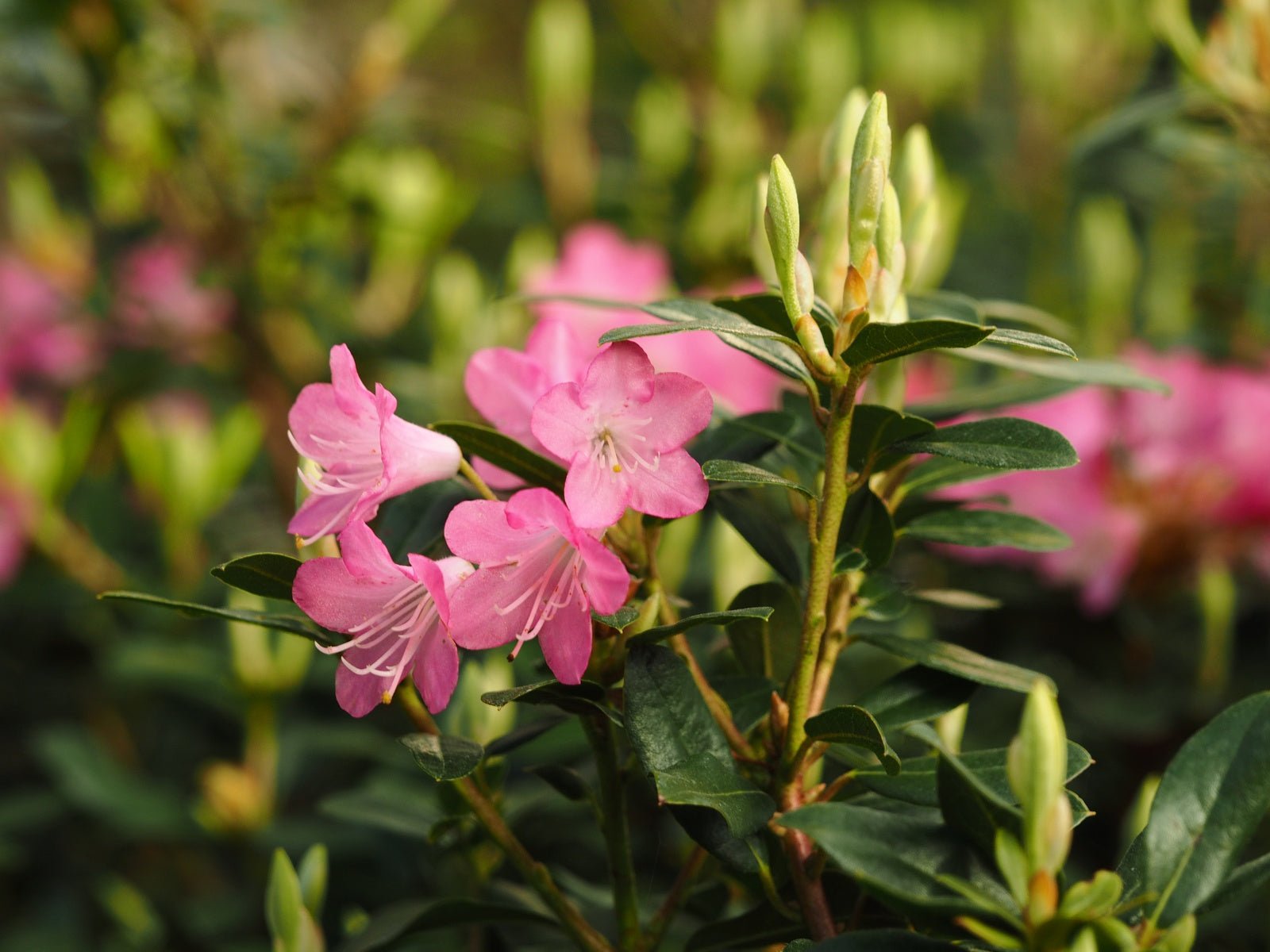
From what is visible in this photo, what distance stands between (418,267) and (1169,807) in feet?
5.23

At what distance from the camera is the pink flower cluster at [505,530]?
1.73 ft

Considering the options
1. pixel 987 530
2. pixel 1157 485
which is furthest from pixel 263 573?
pixel 1157 485

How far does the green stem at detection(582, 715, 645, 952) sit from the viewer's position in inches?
23.4

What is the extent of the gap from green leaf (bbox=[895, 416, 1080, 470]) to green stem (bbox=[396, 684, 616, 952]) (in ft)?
0.93

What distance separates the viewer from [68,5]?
1.56m

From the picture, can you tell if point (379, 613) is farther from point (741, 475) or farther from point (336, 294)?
point (336, 294)

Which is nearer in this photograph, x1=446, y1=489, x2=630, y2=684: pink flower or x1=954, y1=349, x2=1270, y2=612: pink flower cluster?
x1=446, y1=489, x2=630, y2=684: pink flower

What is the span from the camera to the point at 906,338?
0.51 meters

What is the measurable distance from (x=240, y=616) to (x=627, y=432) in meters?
0.21

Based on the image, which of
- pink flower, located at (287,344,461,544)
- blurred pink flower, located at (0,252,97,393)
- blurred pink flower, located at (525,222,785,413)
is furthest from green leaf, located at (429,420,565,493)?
blurred pink flower, located at (0,252,97,393)

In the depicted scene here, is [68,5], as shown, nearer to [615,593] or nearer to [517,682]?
[517,682]

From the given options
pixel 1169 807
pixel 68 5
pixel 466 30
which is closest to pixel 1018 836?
pixel 1169 807

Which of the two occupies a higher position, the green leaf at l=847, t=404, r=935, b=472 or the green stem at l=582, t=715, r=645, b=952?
the green leaf at l=847, t=404, r=935, b=472

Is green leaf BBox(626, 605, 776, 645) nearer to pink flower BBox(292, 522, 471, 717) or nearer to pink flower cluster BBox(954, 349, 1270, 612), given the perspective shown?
pink flower BBox(292, 522, 471, 717)
